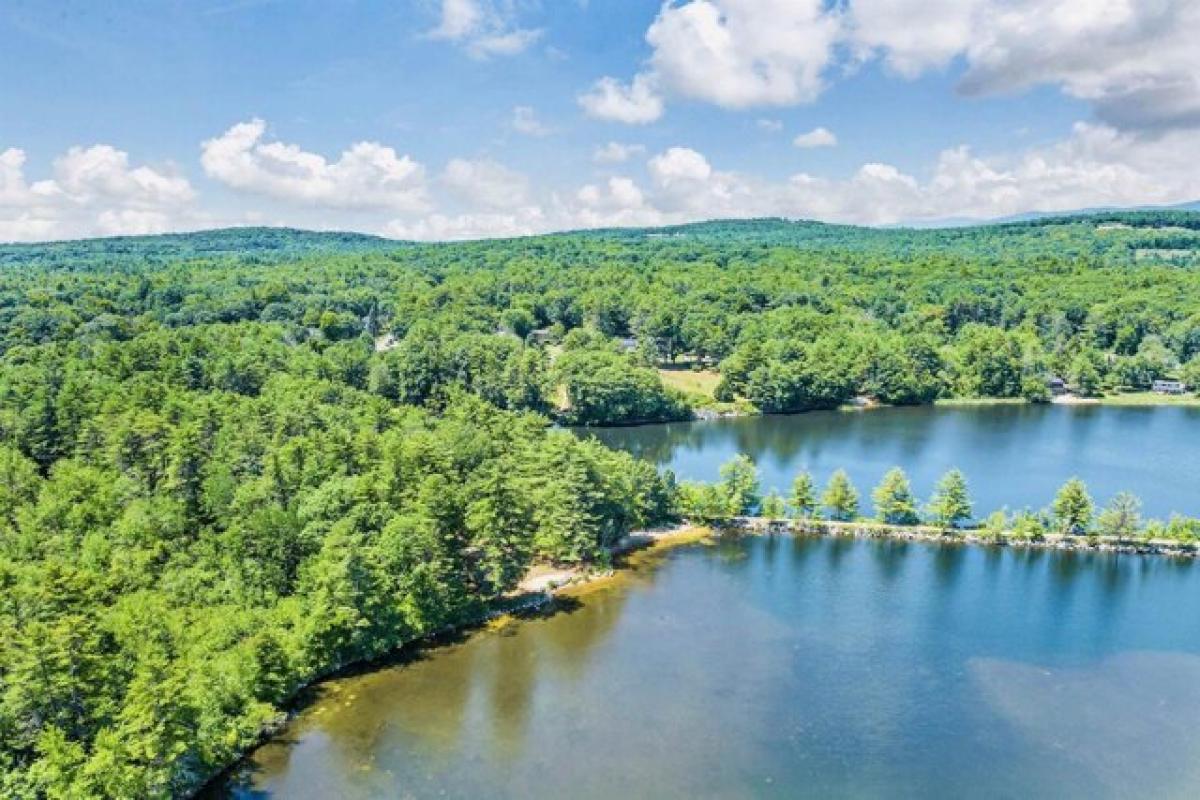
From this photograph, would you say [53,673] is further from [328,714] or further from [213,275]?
[213,275]

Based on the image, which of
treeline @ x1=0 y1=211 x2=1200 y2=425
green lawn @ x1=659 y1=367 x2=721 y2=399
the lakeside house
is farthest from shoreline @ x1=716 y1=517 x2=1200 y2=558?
the lakeside house

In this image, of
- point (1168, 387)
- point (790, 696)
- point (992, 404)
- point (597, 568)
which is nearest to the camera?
point (790, 696)

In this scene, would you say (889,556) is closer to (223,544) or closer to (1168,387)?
(223,544)

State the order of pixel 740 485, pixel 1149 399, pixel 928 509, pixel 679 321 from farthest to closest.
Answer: pixel 679 321 < pixel 1149 399 < pixel 740 485 < pixel 928 509

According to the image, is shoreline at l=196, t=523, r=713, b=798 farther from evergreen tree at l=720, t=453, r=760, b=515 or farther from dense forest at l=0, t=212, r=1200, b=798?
evergreen tree at l=720, t=453, r=760, b=515

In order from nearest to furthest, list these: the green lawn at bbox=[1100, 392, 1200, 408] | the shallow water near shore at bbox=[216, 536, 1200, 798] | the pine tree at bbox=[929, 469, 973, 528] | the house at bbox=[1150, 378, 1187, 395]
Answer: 1. the shallow water near shore at bbox=[216, 536, 1200, 798]
2. the pine tree at bbox=[929, 469, 973, 528]
3. the green lawn at bbox=[1100, 392, 1200, 408]
4. the house at bbox=[1150, 378, 1187, 395]

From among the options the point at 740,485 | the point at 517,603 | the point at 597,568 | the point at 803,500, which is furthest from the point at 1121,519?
the point at 517,603
